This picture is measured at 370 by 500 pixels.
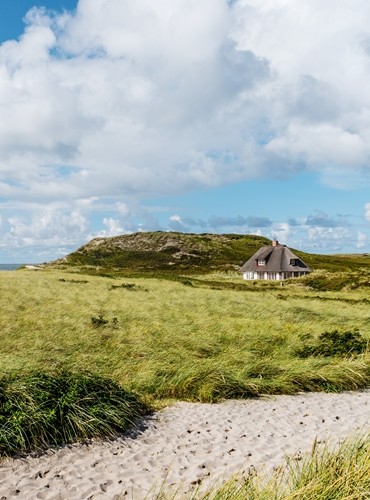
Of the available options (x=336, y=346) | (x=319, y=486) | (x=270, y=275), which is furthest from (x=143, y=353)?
(x=270, y=275)

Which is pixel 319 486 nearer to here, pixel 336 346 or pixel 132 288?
pixel 336 346

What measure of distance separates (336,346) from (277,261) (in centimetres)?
8133

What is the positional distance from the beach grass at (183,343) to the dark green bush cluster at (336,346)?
47 mm

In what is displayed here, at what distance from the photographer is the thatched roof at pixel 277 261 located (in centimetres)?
10088

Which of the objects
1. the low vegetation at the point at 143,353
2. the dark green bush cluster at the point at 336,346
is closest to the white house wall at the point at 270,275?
the low vegetation at the point at 143,353

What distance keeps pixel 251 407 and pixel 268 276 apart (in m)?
90.5

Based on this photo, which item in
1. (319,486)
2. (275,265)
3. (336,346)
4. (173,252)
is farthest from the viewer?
(173,252)

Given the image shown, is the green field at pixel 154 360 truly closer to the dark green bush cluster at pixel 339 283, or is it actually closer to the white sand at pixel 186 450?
the white sand at pixel 186 450

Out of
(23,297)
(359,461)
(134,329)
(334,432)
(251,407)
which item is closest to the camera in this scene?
(359,461)

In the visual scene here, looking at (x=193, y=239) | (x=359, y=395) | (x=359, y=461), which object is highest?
(x=193, y=239)

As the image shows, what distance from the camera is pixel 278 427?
1299cm

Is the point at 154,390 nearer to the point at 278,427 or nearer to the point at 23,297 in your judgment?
the point at 278,427

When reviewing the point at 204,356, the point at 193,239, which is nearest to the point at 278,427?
the point at 204,356

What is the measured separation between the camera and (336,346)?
71.8 feet
